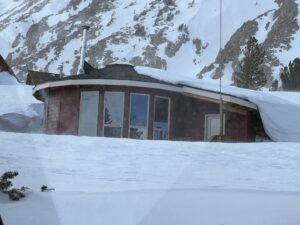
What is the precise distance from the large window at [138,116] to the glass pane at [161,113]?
36 cm

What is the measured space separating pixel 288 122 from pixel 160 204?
1331 cm

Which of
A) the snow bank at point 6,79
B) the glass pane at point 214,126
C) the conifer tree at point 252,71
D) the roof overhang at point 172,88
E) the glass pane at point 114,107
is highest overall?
the conifer tree at point 252,71

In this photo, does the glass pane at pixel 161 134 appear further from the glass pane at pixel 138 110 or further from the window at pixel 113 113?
the window at pixel 113 113

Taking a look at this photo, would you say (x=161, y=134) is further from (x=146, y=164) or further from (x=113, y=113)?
(x=146, y=164)

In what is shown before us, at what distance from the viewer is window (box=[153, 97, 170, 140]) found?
56.6 feet

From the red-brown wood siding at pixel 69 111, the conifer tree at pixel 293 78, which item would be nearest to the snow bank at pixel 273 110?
the red-brown wood siding at pixel 69 111

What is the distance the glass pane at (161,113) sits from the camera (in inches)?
681

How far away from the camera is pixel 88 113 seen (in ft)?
57.0

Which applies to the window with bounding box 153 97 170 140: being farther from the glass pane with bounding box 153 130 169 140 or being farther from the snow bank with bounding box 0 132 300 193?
the snow bank with bounding box 0 132 300 193

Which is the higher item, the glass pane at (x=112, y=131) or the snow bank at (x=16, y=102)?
the snow bank at (x=16, y=102)

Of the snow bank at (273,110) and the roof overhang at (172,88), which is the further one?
the snow bank at (273,110)

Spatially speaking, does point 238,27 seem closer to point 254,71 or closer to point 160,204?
point 254,71

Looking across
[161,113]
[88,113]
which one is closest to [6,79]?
[88,113]

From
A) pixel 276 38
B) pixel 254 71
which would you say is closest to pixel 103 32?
pixel 276 38
